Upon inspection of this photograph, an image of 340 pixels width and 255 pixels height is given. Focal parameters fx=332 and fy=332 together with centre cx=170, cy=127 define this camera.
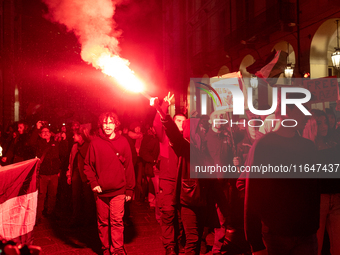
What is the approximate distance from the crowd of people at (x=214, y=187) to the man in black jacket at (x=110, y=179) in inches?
0.5

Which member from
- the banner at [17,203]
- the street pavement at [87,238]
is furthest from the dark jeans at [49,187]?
the banner at [17,203]

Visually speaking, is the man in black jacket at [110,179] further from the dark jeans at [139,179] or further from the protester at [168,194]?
the dark jeans at [139,179]

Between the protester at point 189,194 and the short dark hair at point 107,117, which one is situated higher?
the short dark hair at point 107,117

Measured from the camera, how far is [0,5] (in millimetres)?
22469

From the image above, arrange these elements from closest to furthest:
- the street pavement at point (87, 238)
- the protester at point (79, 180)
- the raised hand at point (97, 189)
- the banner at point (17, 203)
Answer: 1. the banner at point (17, 203)
2. the raised hand at point (97, 189)
3. the street pavement at point (87, 238)
4. the protester at point (79, 180)

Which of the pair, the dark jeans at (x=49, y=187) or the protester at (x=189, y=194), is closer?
the protester at (x=189, y=194)

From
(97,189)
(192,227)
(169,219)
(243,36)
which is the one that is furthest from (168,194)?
(243,36)

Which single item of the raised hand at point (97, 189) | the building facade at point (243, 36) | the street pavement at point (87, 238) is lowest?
the street pavement at point (87, 238)

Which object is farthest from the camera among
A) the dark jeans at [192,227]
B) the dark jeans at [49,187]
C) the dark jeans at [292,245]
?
the dark jeans at [49,187]

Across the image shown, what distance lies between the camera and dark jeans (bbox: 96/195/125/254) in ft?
15.1

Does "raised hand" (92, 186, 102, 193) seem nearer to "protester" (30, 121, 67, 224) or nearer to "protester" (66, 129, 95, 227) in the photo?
"protester" (66, 129, 95, 227)

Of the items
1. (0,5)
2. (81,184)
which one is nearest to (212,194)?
(81,184)

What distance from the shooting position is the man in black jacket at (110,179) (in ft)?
15.2

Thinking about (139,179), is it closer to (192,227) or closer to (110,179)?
(110,179)
